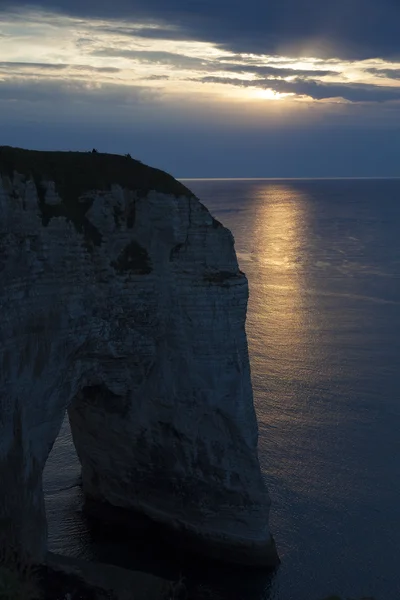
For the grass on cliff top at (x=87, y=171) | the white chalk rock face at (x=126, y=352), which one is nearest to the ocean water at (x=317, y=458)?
the white chalk rock face at (x=126, y=352)

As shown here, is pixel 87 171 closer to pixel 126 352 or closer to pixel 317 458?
pixel 126 352

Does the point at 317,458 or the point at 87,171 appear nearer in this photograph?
the point at 87,171

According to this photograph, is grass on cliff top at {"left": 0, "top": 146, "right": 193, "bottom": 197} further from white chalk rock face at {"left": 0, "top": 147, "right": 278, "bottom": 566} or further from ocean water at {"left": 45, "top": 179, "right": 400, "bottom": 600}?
ocean water at {"left": 45, "top": 179, "right": 400, "bottom": 600}

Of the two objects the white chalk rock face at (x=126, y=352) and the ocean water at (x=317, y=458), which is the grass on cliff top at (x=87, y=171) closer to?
the white chalk rock face at (x=126, y=352)

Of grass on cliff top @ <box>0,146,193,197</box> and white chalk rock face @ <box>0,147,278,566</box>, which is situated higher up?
grass on cliff top @ <box>0,146,193,197</box>

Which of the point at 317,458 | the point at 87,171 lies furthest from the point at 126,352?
the point at 317,458

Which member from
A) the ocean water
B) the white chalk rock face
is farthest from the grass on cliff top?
the ocean water
